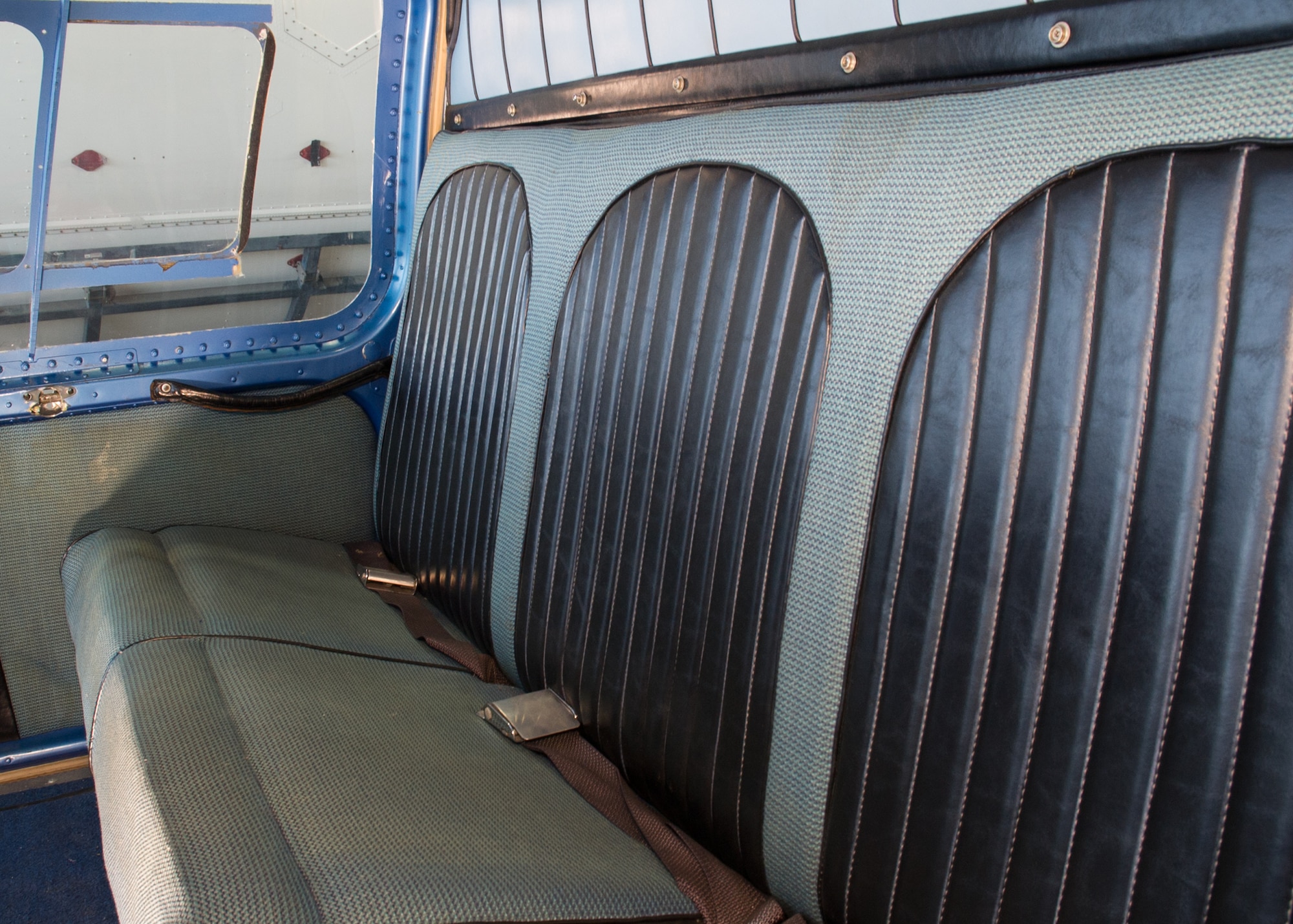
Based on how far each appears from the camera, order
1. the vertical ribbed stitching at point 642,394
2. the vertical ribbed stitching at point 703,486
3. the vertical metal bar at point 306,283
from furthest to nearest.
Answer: the vertical metal bar at point 306,283 → the vertical ribbed stitching at point 642,394 → the vertical ribbed stitching at point 703,486

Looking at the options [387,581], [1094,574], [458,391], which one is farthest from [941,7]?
[387,581]

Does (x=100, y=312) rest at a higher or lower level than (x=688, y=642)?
higher

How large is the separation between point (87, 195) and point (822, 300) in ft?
5.30

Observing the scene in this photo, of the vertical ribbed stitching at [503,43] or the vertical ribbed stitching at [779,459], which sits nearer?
the vertical ribbed stitching at [779,459]

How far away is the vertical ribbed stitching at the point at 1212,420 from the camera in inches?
30.1

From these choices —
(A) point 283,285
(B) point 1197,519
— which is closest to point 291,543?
(A) point 283,285

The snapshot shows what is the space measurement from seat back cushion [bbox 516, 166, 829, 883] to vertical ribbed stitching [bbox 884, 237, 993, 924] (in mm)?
206

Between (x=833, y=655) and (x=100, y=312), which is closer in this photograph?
(x=833, y=655)

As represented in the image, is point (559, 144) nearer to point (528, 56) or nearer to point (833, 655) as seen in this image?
point (528, 56)

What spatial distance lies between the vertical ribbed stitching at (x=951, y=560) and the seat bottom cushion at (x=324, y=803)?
31 centimetres

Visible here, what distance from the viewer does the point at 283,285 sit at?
7.50 ft

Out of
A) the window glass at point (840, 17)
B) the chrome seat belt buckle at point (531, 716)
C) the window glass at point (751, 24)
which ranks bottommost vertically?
the chrome seat belt buckle at point (531, 716)

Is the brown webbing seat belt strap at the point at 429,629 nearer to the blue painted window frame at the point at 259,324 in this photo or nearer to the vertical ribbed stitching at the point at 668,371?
the blue painted window frame at the point at 259,324

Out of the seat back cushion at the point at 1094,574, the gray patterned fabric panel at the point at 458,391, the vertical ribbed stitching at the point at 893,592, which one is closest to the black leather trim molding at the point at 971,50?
the seat back cushion at the point at 1094,574
